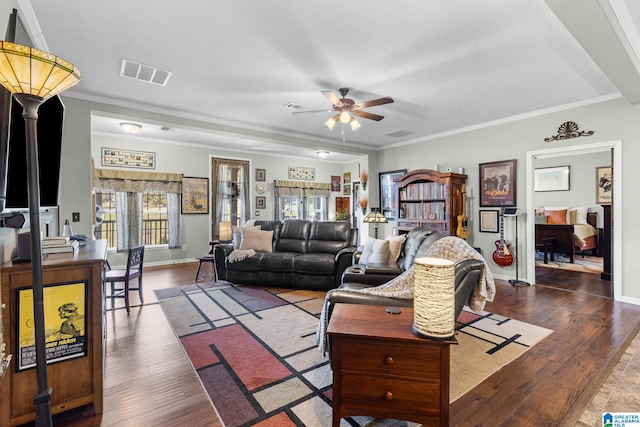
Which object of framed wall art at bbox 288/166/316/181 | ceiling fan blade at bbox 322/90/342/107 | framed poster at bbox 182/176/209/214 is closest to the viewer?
ceiling fan blade at bbox 322/90/342/107

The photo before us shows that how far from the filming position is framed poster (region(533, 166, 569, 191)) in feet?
24.1

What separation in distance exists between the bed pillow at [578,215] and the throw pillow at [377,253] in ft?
20.9

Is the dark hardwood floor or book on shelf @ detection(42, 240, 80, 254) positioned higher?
book on shelf @ detection(42, 240, 80, 254)

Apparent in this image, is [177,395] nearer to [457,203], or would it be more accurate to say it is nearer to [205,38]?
[205,38]

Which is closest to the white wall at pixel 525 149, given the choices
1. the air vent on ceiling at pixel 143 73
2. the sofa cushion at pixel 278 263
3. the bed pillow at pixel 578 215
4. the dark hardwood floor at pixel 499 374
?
the dark hardwood floor at pixel 499 374

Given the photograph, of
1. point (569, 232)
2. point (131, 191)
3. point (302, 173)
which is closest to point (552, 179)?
point (569, 232)

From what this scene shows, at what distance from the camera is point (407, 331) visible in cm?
147

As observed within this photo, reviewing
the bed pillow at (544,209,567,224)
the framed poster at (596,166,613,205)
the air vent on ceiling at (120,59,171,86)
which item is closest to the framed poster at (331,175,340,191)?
the bed pillow at (544,209,567,224)

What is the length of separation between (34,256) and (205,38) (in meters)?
2.14

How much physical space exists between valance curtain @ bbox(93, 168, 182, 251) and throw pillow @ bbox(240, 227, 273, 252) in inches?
97.7

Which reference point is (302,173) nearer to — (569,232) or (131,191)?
(131,191)

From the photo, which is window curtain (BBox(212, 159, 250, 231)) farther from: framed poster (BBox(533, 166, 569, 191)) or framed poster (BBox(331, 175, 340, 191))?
framed poster (BBox(533, 166, 569, 191))

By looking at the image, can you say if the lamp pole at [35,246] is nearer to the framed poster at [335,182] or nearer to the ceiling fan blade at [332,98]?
the ceiling fan blade at [332,98]

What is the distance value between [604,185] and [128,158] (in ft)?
33.4
